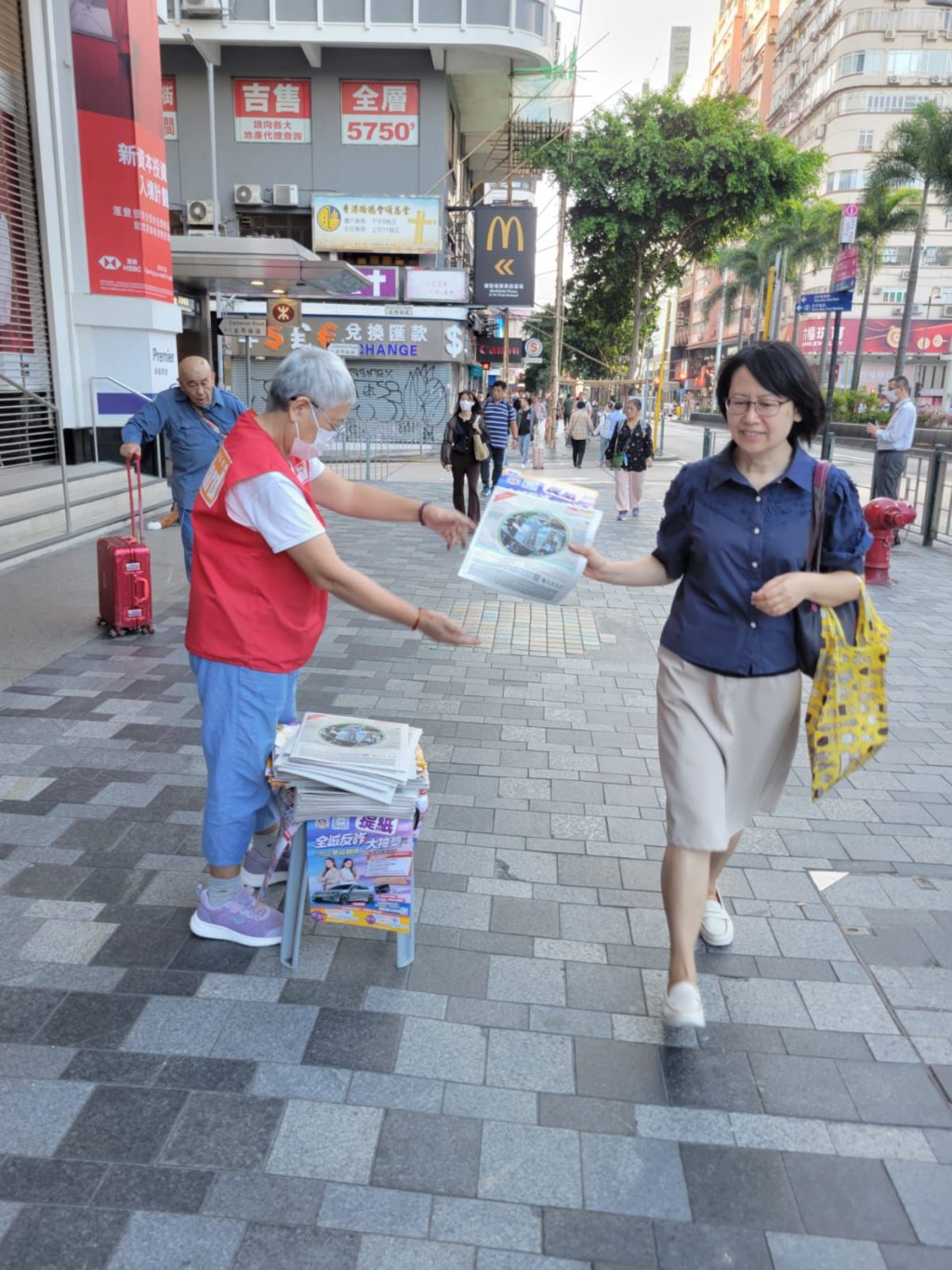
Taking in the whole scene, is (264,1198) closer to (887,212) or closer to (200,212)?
(200,212)

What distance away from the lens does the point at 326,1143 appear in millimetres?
2297

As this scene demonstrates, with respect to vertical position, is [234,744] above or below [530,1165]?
above

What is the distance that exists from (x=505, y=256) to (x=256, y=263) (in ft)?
43.3

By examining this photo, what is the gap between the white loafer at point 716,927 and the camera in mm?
3164

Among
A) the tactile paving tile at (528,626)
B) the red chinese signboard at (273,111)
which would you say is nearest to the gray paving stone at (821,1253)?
the tactile paving tile at (528,626)

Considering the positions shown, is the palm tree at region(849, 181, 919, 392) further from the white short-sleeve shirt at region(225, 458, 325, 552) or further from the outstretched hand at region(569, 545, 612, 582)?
the white short-sleeve shirt at region(225, 458, 325, 552)

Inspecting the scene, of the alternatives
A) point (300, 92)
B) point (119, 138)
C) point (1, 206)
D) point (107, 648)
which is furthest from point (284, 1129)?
point (300, 92)

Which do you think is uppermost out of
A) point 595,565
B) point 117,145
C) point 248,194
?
point 248,194

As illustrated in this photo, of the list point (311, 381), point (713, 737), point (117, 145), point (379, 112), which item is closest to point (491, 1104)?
point (713, 737)

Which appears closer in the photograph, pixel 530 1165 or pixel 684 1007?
pixel 530 1165

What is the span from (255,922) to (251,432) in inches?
62.7

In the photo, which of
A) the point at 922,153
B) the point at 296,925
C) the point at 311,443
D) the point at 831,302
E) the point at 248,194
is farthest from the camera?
the point at 922,153

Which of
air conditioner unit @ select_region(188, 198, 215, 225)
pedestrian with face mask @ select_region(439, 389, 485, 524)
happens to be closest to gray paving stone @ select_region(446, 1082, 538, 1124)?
pedestrian with face mask @ select_region(439, 389, 485, 524)

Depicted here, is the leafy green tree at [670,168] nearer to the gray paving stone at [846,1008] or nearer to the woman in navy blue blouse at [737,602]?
the woman in navy blue blouse at [737,602]
